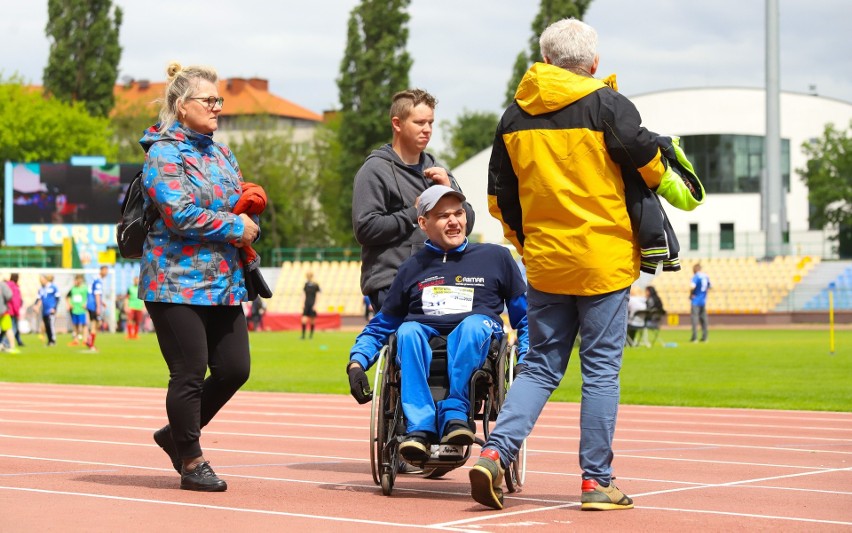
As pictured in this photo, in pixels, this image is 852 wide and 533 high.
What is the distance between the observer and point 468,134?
118188 millimetres

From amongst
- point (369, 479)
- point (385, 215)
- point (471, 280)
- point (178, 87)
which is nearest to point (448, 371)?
point (471, 280)

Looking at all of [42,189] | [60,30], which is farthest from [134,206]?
[60,30]

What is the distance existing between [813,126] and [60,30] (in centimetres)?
4094

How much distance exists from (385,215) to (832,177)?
69.0 metres

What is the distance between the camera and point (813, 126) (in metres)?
77.2

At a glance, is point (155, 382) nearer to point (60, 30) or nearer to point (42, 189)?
point (42, 189)

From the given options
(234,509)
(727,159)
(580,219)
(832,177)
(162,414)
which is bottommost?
(162,414)

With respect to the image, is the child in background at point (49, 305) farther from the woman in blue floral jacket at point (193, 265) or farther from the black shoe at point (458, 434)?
the black shoe at point (458, 434)

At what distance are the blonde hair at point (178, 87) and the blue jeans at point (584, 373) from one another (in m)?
2.05

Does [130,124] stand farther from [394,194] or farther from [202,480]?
[202,480]

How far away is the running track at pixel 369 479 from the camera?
5.88 meters

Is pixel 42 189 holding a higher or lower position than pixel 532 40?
lower

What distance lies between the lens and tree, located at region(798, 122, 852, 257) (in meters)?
72.5

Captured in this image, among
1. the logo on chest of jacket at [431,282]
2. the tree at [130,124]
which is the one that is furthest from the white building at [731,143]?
the logo on chest of jacket at [431,282]
